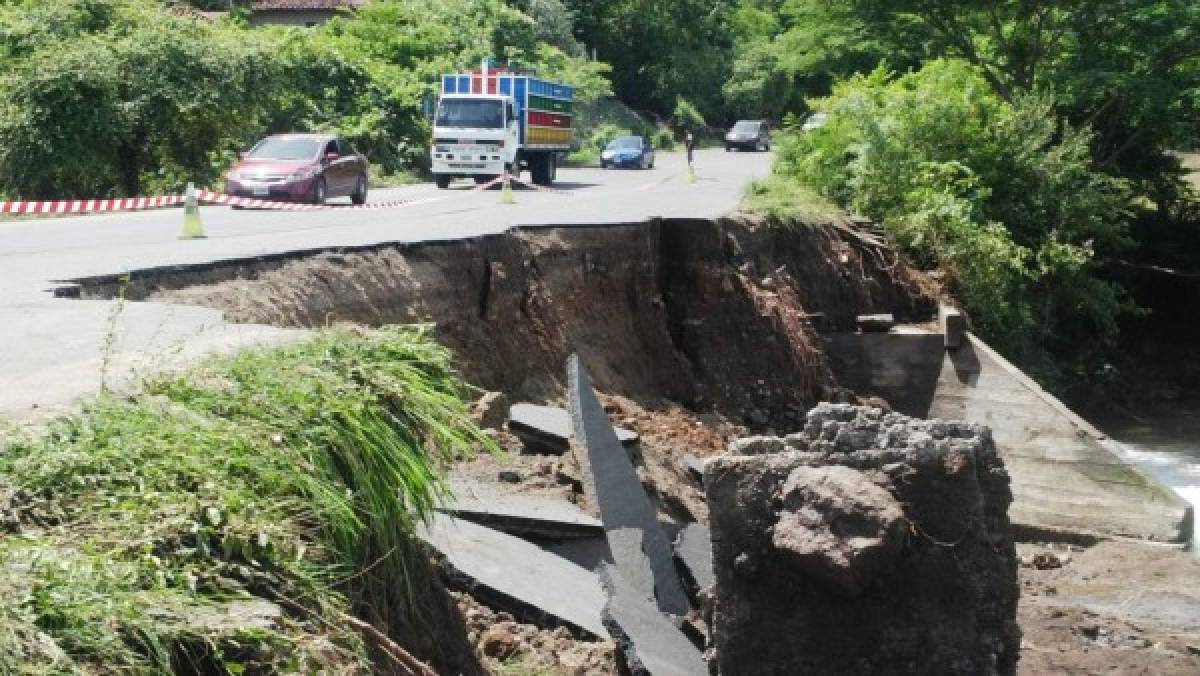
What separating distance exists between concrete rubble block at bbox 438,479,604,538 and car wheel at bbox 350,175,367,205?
72.2 ft

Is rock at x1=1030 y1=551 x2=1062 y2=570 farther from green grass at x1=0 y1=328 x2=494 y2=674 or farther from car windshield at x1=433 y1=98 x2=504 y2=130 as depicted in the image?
car windshield at x1=433 y1=98 x2=504 y2=130

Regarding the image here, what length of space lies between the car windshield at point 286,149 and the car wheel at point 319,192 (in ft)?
2.08

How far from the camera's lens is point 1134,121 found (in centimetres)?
3081

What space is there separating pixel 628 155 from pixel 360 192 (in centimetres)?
2544

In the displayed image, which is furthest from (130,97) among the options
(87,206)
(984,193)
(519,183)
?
(984,193)

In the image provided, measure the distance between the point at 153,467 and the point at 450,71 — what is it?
47.1 m

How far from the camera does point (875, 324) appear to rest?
880 inches

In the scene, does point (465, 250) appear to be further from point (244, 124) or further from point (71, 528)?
point (244, 124)

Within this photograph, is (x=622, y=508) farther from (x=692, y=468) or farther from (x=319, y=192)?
(x=319, y=192)

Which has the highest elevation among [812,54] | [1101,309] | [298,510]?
[812,54]

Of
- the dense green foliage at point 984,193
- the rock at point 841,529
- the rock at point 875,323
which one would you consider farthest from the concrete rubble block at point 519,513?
the dense green foliage at point 984,193

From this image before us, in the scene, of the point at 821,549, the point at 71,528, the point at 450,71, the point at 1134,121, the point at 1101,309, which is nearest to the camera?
the point at 71,528

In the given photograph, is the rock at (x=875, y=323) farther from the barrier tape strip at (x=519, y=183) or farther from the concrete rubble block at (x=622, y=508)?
the barrier tape strip at (x=519, y=183)

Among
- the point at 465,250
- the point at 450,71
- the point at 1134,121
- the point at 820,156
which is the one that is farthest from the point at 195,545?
the point at 450,71
